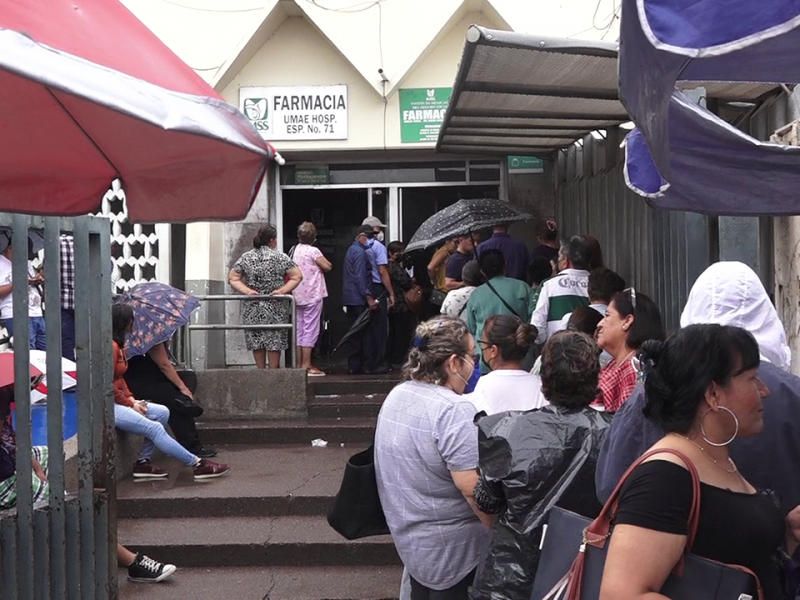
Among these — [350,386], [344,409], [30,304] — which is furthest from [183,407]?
[350,386]

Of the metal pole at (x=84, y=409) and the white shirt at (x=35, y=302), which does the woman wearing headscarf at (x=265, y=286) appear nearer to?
the white shirt at (x=35, y=302)

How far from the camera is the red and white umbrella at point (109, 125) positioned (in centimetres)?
248

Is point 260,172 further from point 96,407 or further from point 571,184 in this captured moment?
point 571,184

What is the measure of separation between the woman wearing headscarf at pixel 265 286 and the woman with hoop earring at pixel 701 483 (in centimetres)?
822

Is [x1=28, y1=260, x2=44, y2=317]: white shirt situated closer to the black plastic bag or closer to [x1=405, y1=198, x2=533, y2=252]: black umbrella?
[x1=405, y1=198, x2=533, y2=252]: black umbrella

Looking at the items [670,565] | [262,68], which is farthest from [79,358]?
[262,68]

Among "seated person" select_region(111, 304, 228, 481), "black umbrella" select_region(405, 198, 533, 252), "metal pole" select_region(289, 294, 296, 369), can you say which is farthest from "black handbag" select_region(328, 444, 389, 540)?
"metal pole" select_region(289, 294, 296, 369)

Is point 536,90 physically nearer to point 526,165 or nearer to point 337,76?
point 526,165

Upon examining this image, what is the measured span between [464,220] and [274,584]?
3907 millimetres

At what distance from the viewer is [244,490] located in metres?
8.16

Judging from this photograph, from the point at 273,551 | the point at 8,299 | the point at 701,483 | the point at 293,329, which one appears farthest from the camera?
the point at 293,329

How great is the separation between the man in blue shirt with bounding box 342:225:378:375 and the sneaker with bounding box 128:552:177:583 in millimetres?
5238

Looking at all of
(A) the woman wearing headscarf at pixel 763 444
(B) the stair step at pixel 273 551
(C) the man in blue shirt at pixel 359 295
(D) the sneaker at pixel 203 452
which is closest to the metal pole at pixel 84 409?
(B) the stair step at pixel 273 551

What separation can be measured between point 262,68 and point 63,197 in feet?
31.8
